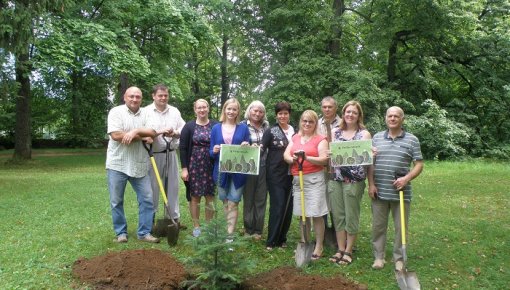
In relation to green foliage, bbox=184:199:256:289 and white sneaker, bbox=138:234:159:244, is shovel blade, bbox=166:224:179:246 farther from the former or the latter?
green foliage, bbox=184:199:256:289

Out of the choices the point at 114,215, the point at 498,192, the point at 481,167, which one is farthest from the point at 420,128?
the point at 114,215

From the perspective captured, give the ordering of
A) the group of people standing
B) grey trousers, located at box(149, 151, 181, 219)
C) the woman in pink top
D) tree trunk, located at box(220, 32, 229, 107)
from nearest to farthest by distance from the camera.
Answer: the group of people standing
the woman in pink top
grey trousers, located at box(149, 151, 181, 219)
tree trunk, located at box(220, 32, 229, 107)

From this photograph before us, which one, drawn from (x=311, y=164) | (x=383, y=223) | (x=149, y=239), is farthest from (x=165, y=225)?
(x=383, y=223)

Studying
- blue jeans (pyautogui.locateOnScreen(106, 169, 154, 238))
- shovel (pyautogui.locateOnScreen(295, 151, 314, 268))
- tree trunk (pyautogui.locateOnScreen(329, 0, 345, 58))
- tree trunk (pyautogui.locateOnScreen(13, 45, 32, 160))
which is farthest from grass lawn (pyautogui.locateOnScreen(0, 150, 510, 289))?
tree trunk (pyautogui.locateOnScreen(329, 0, 345, 58))

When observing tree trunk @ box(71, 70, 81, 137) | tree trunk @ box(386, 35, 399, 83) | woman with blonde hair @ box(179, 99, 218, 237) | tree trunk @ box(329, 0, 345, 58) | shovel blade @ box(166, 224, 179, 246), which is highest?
tree trunk @ box(329, 0, 345, 58)

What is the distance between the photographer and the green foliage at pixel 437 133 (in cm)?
1672

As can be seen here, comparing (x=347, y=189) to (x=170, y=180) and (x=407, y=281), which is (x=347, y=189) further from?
(x=170, y=180)

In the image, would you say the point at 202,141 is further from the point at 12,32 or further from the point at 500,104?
the point at 500,104

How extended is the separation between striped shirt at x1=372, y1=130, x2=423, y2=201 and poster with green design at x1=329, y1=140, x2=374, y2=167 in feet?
0.52

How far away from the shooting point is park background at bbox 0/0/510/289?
6.91m

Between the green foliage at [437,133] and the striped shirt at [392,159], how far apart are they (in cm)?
1256

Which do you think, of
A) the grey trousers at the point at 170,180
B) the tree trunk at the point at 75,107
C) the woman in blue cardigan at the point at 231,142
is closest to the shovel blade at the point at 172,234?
the grey trousers at the point at 170,180

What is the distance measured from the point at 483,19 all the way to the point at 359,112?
16649 millimetres

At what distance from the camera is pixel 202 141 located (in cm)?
571
